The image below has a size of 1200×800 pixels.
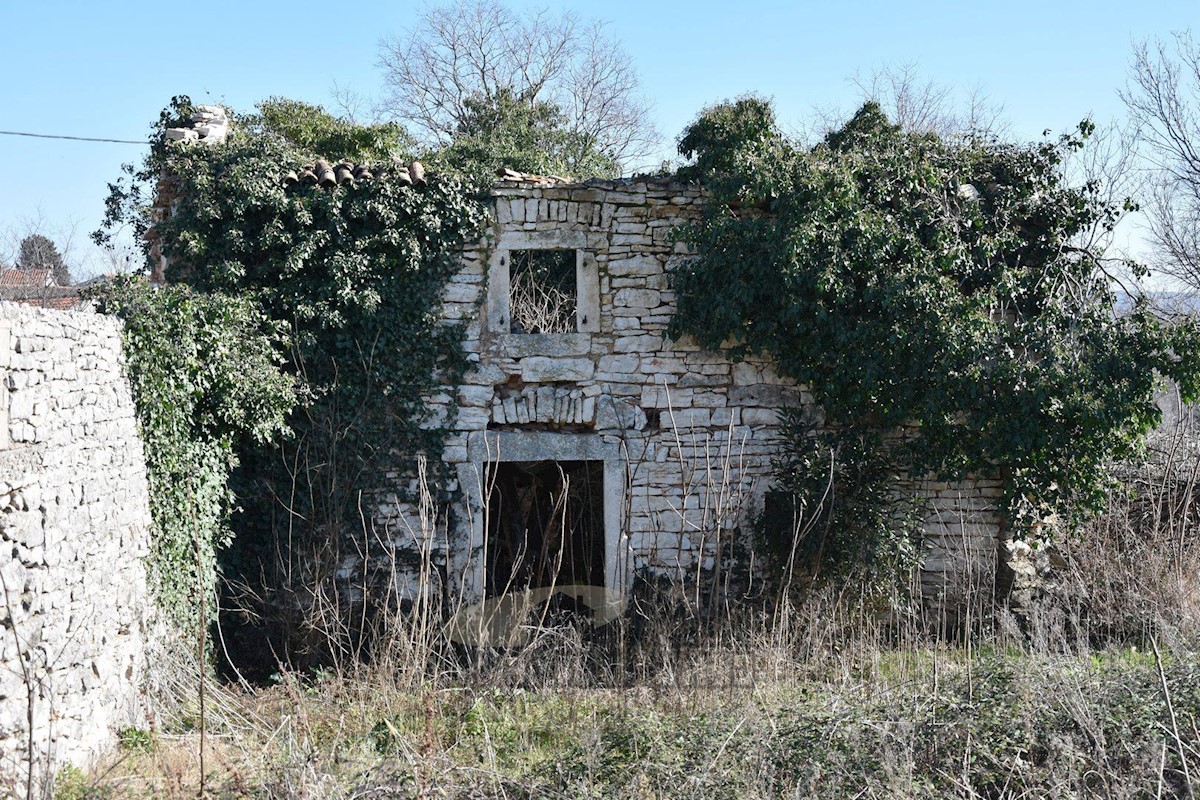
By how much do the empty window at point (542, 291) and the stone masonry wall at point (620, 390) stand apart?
0.63 metres

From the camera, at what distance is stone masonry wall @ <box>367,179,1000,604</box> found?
29.1 feet

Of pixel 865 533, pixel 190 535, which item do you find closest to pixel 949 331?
pixel 865 533

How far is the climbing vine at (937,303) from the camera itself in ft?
26.4

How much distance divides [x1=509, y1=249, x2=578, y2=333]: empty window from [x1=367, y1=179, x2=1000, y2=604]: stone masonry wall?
2.07 feet

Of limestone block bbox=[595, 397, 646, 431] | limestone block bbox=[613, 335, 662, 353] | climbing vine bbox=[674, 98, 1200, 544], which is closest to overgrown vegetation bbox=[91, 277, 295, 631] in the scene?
limestone block bbox=[595, 397, 646, 431]

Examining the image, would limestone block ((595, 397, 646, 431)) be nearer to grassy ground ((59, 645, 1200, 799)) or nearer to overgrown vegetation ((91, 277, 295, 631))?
overgrown vegetation ((91, 277, 295, 631))

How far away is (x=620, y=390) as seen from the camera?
353 inches

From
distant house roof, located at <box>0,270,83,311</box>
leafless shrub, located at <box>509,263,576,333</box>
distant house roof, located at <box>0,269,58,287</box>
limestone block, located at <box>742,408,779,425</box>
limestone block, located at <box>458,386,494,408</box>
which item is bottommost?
limestone block, located at <box>742,408,779,425</box>

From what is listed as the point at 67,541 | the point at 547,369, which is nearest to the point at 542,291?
the point at 547,369

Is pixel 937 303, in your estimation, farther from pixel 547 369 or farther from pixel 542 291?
pixel 542 291

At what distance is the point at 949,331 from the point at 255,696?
19.0 ft

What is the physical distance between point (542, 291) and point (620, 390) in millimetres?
1598

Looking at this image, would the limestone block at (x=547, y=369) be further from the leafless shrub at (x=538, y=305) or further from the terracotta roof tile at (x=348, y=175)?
the terracotta roof tile at (x=348, y=175)

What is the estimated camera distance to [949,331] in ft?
26.4
